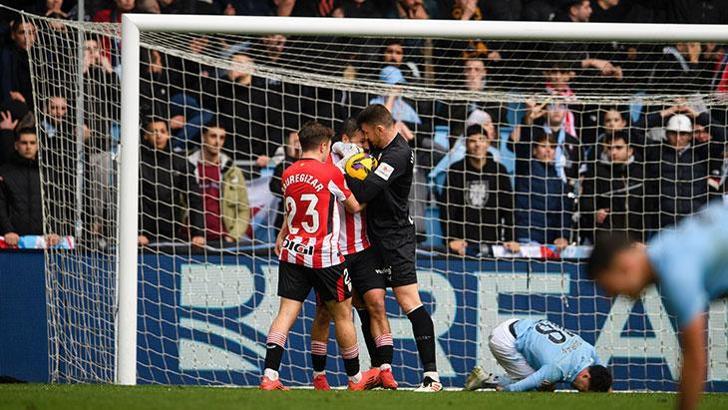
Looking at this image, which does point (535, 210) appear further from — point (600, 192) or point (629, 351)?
point (629, 351)

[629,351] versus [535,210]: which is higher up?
[535,210]

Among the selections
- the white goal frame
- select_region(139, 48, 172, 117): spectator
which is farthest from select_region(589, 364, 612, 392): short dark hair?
select_region(139, 48, 172, 117): spectator

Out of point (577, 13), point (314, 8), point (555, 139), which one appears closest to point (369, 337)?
point (555, 139)

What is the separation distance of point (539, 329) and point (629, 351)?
5.86 feet

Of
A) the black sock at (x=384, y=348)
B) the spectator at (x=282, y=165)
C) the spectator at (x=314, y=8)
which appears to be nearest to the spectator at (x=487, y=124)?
the spectator at (x=282, y=165)

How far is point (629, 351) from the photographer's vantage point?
11.5 m

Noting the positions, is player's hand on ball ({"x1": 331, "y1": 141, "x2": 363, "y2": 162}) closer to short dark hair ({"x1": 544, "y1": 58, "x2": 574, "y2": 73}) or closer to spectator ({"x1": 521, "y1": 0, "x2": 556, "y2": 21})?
short dark hair ({"x1": 544, "y1": 58, "x2": 574, "y2": 73})

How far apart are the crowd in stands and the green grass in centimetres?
277

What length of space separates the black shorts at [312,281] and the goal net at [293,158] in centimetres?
230

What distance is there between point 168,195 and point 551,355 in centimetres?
391

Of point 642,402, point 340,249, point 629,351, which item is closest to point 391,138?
point 340,249

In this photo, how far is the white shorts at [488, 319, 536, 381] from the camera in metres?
10.2

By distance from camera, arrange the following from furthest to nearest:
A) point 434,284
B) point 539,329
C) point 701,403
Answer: point 434,284 < point 539,329 < point 701,403

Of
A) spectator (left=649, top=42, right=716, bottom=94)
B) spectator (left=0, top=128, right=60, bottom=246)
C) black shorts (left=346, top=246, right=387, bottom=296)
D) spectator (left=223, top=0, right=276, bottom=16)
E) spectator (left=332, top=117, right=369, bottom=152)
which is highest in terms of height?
spectator (left=223, top=0, right=276, bottom=16)
